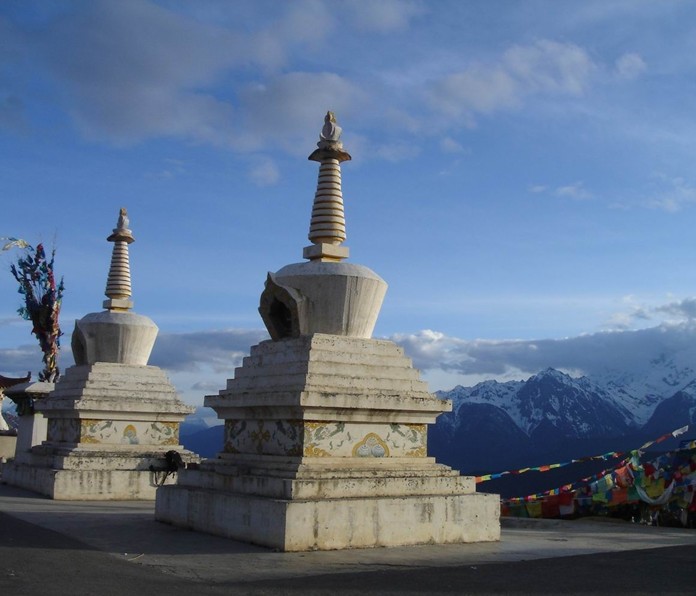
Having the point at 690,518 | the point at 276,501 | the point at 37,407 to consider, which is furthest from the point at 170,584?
the point at 37,407

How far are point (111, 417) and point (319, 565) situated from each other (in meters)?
10.8

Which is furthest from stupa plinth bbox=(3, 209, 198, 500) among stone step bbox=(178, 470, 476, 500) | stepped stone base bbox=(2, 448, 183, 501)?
stone step bbox=(178, 470, 476, 500)

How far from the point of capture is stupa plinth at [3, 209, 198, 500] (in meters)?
17.3

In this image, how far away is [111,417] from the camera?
60.2 feet

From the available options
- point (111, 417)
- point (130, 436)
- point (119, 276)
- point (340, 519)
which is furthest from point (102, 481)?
point (340, 519)

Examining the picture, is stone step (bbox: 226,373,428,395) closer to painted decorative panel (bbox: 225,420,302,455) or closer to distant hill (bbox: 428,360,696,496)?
painted decorative panel (bbox: 225,420,302,455)

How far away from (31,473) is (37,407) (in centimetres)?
223

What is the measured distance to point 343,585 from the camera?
7.57 m

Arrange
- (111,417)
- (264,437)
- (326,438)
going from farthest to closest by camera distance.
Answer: (111,417) < (264,437) < (326,438)

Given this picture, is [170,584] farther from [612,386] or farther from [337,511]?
[612,386]

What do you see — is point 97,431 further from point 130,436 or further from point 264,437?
point 264,437

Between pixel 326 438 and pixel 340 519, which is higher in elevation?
pixel 326 438

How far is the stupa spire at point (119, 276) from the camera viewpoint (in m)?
20.3

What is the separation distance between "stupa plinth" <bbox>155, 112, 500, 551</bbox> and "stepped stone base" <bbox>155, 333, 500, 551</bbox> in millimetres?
17
